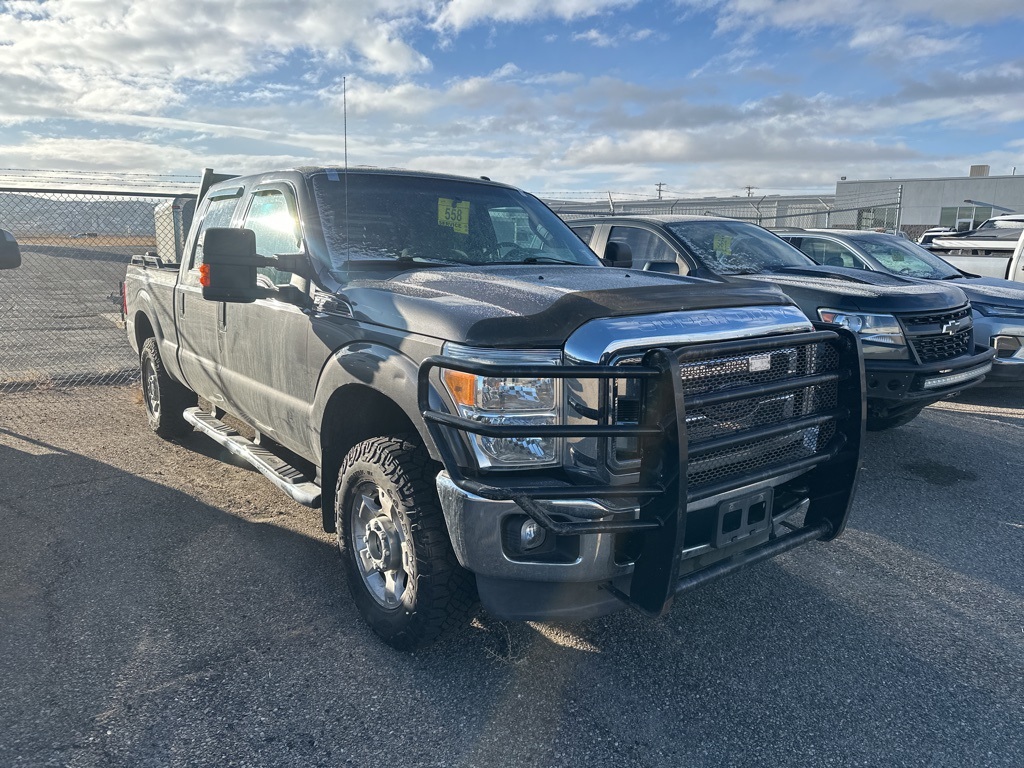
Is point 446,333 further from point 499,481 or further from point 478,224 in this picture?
point 478,224

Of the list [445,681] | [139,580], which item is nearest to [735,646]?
[445,681]

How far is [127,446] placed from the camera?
19.5 ft

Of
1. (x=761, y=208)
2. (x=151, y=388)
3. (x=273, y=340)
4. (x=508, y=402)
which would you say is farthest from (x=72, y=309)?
(x=761, y=208)

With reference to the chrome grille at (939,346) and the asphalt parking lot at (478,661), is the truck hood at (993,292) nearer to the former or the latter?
the chrome grille at (939,346)

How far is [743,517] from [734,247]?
4.69 metres

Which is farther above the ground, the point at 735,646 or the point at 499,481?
the point at 499,481

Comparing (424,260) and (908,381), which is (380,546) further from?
(908,381)

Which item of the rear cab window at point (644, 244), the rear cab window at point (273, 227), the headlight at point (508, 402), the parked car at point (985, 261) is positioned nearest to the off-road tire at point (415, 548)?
the headlight at point (508, 402)

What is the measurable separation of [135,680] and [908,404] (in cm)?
518

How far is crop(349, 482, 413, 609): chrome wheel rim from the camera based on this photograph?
2.94 meters

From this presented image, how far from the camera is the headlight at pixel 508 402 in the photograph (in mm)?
2496

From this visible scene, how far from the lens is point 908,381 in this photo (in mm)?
5379

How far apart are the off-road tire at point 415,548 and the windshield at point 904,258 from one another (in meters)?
7.09

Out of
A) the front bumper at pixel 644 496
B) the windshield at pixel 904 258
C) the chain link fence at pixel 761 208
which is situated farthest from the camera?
the chain link fence at pixel 761 208
